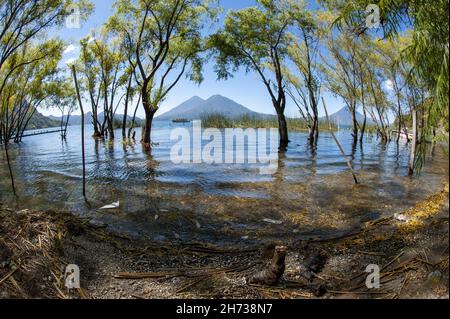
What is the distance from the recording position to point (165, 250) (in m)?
5.52

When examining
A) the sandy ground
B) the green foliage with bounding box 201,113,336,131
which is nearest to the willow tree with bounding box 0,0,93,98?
the sandy ground

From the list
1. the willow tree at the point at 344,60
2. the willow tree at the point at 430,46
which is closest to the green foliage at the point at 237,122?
the willow tree at the point at 344,60

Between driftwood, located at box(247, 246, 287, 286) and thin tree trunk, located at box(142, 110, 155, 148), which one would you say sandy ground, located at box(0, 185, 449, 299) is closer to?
driftwood, located at box(247, 246, 287, 286)

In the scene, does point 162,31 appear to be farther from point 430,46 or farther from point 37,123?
point 37,123

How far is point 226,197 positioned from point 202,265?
4782 mm

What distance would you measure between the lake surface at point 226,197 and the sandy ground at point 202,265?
3.50 ft

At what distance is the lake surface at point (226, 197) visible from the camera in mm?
7012

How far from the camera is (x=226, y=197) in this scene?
31.8 ft

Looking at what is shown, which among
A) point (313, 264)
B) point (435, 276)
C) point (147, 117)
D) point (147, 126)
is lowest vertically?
point (313, 264)

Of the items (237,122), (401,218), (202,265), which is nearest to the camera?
(202,265)

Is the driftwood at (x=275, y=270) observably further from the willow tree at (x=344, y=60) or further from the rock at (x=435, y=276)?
the willow tree at (x=344, y=60)

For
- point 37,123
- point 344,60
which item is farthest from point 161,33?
point 37,123

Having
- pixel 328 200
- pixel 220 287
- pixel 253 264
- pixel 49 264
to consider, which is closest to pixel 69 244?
pixel 49 264

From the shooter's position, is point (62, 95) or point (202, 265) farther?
point (62, 95)
